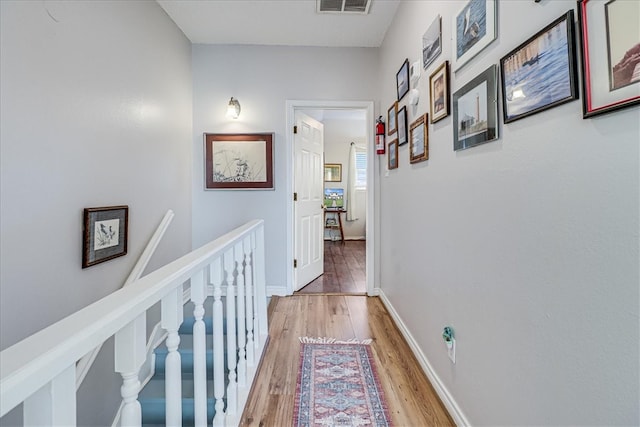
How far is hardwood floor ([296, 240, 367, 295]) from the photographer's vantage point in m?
3.38

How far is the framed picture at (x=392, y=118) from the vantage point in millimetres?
2549

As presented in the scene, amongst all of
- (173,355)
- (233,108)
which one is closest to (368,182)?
(233,108)

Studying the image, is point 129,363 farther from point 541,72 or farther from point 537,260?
point 541,72

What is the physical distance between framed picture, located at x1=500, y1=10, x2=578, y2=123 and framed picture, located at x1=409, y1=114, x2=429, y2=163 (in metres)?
0.76

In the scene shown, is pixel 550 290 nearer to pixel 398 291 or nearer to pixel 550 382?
pixel 550 382

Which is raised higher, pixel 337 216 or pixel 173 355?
pixel 337 216

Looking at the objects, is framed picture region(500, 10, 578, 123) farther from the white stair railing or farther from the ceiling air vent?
the ceiling air vent

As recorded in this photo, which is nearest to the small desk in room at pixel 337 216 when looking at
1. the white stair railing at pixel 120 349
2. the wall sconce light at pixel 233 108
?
the wall sconce light at pixel 233 108

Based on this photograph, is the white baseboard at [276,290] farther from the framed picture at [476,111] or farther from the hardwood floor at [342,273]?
the framed picture at [476,111]

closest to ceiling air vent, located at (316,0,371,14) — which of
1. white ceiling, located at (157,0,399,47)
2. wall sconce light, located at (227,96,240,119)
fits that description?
white ceiling, located at (157,0,399,47)

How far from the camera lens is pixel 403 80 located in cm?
231

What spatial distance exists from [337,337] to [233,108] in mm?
2342

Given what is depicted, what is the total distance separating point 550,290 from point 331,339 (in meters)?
1.64

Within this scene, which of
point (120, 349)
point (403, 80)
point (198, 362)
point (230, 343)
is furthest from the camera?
point (403, 80)
